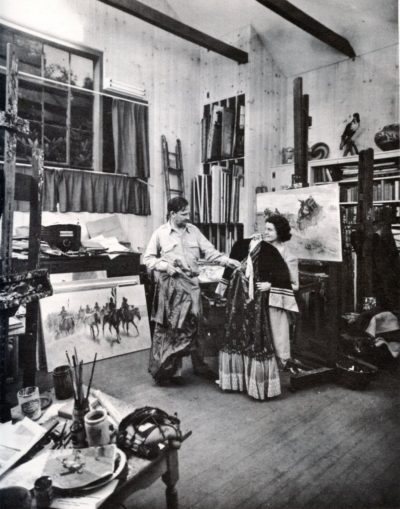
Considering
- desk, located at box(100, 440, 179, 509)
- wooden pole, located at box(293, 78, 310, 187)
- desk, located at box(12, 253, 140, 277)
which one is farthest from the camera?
desk, located at box(12, 253, 140, 277)

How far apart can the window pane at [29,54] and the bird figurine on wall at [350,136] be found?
3360 mm

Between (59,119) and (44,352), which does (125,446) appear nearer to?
(44,352)

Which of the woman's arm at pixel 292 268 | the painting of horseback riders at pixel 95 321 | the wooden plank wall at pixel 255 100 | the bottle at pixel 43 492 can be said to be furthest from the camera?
the wooden plank wall at pixel 255 100

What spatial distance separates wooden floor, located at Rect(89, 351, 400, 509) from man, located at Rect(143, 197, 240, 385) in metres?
0.17

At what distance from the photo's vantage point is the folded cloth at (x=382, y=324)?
11.2 feet

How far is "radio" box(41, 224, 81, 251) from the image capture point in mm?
3586

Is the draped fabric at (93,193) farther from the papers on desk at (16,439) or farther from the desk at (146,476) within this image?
the desk at (146,476)

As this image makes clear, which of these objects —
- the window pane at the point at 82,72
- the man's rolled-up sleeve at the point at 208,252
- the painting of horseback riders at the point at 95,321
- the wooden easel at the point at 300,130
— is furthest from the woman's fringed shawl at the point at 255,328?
the window pane at the point at 82,72

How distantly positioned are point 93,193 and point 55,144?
630mm

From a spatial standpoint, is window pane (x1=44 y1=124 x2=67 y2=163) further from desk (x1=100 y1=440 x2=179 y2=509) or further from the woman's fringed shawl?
desk (x1=100 y1=440 x2=179 y2=509)

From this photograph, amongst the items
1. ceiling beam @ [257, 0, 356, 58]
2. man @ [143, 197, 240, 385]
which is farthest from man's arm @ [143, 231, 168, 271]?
ceiling beam @ [257, 0, 356, 58]

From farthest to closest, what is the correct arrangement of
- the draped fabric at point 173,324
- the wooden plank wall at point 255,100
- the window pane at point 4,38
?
the wooden plank wall at point 255,100 → the window pane at point 4,38 → the draped fabric at point 173,324

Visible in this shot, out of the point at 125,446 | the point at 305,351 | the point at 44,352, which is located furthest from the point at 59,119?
the point at 125,446

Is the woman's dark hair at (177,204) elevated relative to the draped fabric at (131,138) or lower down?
lower down
